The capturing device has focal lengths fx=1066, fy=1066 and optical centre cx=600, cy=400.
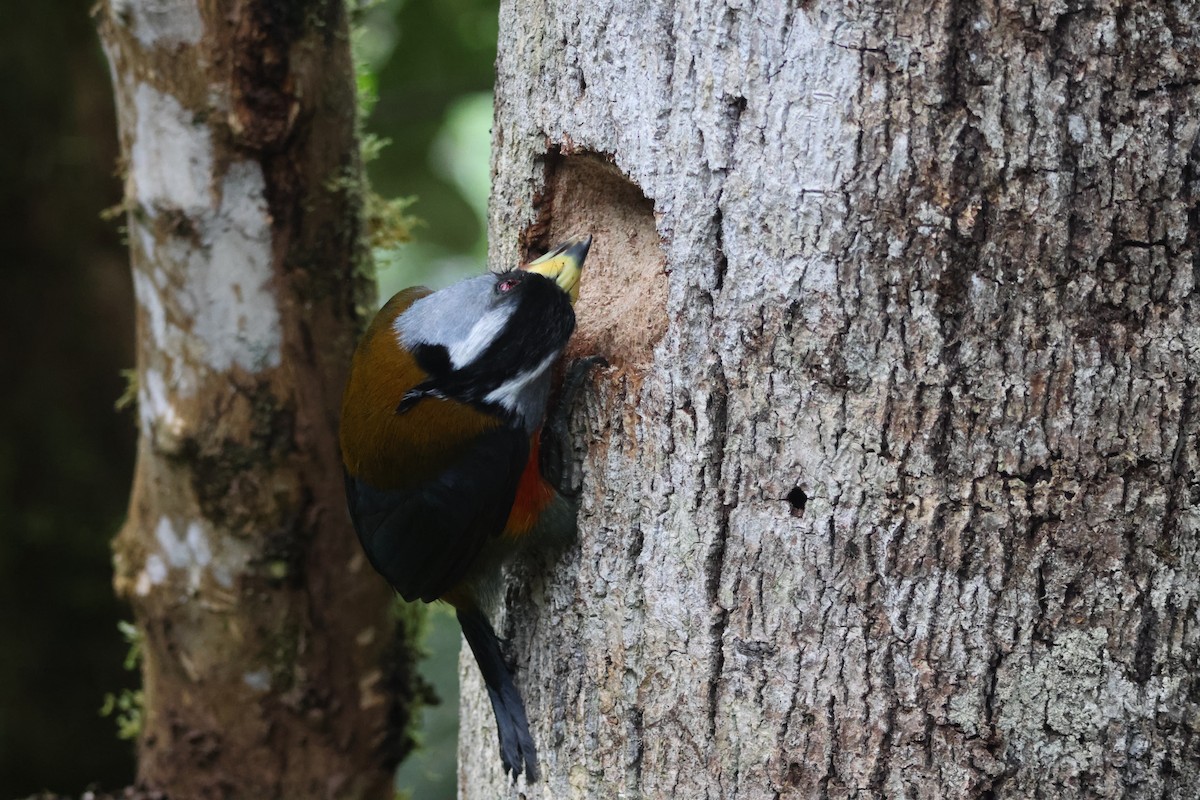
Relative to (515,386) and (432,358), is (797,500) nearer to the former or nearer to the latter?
(515,386)

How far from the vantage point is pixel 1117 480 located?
4.88ft

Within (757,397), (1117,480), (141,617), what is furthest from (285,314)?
(1117,480)

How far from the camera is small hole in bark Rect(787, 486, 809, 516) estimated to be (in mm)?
1588

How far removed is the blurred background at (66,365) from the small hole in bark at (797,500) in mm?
2646

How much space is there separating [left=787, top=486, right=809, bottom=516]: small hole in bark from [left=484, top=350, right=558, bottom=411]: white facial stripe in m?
0.54

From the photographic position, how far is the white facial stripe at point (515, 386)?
192 centimetres

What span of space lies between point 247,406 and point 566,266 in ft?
4.01

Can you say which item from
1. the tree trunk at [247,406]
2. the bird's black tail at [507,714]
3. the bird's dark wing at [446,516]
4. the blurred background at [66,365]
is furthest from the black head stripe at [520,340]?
the blurred background at [66,365]

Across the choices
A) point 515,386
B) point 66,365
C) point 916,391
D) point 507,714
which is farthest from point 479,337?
point 66,365

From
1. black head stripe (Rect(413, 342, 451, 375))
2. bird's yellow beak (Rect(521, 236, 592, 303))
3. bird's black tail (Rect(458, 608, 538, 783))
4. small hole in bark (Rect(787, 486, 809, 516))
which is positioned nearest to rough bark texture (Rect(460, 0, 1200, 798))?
small hole in bark (Rect(787, 486, 809, 516))

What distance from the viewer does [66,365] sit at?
389cm

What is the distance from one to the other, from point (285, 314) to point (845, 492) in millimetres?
1669

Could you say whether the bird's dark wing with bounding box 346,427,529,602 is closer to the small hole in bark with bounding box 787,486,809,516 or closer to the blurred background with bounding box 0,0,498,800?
Result: the small hole in bark with bounding box 787,486,809,516

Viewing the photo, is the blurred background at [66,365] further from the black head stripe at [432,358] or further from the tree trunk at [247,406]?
the black head stripe at [432,358]
